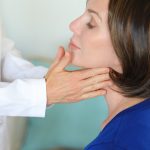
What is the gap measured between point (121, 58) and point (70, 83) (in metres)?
0.21

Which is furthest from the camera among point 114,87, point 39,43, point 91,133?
point 39,43

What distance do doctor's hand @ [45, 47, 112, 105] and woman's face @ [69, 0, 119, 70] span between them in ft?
0.13

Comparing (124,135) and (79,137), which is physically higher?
(124,135)

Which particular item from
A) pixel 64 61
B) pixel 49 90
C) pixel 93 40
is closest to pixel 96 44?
pixel 93 40

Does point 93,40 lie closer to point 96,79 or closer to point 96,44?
point 96,44

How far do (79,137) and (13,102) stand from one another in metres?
0.61

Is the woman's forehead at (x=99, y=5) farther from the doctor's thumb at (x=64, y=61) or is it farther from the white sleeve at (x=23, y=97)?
the white sleeve at (x=23, y=97)

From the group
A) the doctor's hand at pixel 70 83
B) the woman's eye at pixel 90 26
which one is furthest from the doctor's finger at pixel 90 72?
the woman's eye at pixel 90 26

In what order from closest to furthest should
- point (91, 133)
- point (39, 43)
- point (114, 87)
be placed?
point (114, 87) < point (91, 133) < point (39, 43)

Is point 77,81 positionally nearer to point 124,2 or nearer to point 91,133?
point 124,2

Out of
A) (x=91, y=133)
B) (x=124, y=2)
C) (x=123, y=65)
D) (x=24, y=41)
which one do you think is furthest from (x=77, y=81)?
(x=24, y=41)

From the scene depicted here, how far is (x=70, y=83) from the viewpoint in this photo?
39.5 inches

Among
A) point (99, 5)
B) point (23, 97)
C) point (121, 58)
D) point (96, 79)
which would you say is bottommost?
point (23, 97)

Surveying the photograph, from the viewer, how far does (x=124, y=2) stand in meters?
0.81
